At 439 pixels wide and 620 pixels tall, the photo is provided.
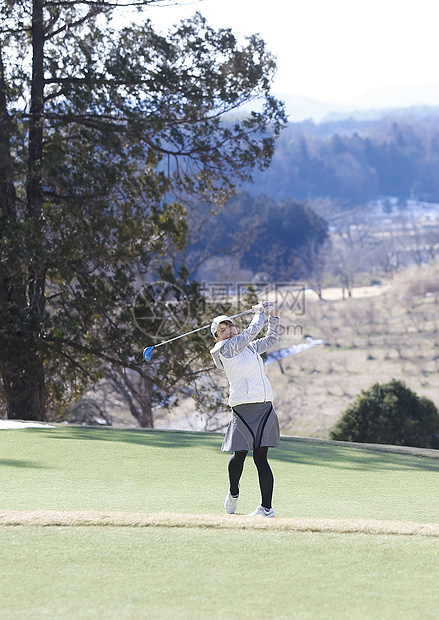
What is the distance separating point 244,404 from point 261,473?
0.52 m

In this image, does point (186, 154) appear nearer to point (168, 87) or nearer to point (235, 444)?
point (168, 87)

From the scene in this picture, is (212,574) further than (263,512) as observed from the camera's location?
No

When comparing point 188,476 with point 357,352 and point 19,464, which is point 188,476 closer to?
point 19,464

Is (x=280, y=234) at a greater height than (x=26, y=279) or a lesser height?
greater

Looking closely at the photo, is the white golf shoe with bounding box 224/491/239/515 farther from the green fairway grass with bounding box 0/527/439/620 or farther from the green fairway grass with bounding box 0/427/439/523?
the green fairway grass with bounding box 0/527/439/620

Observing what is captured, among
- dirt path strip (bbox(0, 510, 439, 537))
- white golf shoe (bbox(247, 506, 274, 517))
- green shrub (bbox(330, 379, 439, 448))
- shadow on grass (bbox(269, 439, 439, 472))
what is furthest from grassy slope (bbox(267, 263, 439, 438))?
dirt path strip (bbox(0, 510, 439, 537))

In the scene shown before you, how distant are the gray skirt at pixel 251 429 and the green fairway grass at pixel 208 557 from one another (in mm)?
569

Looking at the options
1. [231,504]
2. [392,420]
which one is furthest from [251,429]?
[392,420]

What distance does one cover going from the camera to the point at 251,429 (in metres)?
5.69

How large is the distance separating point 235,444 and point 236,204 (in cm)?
7058

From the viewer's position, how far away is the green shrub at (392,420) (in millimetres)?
18734

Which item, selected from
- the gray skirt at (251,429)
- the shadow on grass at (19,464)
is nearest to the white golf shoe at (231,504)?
the gray skirt at (251,429)

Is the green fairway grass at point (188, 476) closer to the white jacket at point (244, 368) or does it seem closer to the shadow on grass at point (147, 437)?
the shadow on grass at point (147, 437)

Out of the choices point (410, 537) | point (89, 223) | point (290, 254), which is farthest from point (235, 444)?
point (290, 254)
